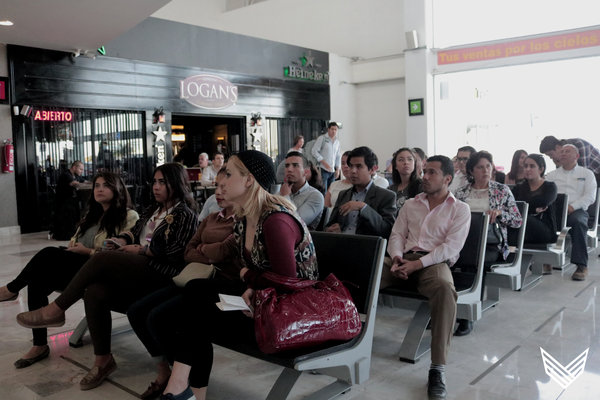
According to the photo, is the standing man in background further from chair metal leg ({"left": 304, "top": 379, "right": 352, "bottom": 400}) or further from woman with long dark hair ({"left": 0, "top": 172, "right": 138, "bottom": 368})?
chair metal leg ({"left": 304, "top": 379, "right": 352, "bottom": 400})

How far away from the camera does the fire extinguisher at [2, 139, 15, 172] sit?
902 centimetres

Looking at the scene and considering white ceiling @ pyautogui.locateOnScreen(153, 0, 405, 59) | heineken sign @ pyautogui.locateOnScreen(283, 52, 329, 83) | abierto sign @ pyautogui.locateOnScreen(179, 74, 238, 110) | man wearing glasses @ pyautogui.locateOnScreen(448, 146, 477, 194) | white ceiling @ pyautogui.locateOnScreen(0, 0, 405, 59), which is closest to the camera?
man wearing glasses @ pyautogui.locateOnScreen(448, 146, 477, 194)

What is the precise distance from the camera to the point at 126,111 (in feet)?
35.2

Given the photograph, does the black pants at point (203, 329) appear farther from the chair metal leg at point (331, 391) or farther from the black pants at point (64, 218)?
the black pants at point (64, 218)

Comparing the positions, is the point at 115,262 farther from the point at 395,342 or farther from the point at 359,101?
the point at 359,101

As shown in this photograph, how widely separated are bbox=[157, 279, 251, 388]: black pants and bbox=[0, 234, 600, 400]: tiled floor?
48 cm

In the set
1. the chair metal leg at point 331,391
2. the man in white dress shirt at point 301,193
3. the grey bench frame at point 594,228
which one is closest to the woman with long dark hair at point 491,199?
the man in white dress shirt at point 301,193

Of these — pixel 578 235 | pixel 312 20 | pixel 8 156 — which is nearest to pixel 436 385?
pixel 578 235

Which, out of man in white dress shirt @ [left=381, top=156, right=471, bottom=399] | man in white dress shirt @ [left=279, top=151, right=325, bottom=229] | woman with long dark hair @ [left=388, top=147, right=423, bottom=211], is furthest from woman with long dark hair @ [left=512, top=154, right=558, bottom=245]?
man in white dress shirt @ [left=279, top=151, right=325, bottom=229]

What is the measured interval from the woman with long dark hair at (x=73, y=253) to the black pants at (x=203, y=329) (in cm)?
131

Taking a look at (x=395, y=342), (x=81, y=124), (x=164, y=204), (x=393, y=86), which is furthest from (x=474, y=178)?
(x=393, y=86)

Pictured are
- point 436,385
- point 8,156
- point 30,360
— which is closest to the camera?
point 436,385

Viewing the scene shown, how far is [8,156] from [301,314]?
867cm

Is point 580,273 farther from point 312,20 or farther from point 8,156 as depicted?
point 312,20
